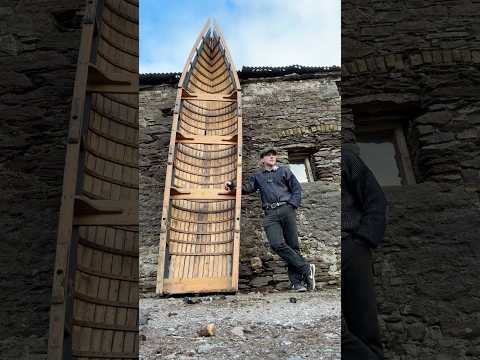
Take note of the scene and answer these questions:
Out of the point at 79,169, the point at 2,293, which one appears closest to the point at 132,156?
the point at 79,169

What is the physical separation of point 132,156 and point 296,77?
489cm

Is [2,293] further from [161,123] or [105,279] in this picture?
[161,123]

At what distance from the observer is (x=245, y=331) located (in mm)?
3057

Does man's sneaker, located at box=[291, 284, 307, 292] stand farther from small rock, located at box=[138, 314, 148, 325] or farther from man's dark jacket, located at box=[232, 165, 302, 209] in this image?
small rock, located at box=[138, 314, 148, 325]

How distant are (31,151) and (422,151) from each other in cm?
286

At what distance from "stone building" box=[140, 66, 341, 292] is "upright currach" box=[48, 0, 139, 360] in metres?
2.33

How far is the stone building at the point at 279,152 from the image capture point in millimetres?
6281

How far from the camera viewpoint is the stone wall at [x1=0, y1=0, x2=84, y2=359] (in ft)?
9.81

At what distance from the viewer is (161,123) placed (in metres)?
7.68

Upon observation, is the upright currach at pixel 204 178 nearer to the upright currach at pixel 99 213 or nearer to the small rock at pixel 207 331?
the upright currach at pixel 99 213

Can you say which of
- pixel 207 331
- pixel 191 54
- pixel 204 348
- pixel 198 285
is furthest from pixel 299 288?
pixel 191 54

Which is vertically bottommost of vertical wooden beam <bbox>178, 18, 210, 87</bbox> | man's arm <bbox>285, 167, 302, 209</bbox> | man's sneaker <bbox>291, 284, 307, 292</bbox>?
man's sneaker <bbox>291, 284, 307, 292</bbox>

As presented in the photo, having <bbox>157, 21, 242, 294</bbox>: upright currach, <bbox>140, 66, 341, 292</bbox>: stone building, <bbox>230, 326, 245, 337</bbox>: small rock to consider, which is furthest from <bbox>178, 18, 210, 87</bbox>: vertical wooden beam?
<bbox>230, 326, 245, 337</bbox>: small rock

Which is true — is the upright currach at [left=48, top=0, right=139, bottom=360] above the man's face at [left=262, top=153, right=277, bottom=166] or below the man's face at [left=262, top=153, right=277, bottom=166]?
below
